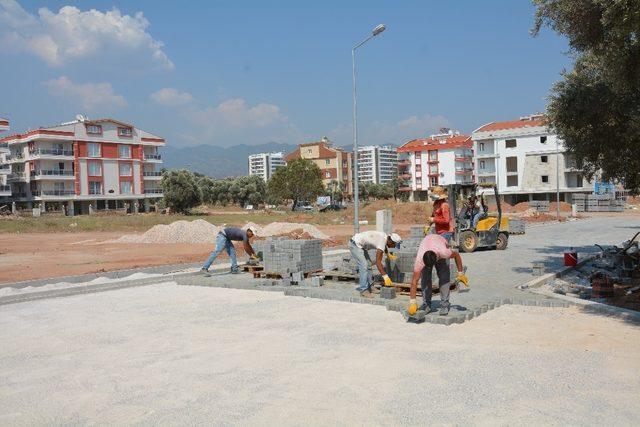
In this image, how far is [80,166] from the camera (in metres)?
65.9

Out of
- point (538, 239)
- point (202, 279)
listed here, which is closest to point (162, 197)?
point (538, 239)

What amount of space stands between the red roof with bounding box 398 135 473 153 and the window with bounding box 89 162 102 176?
49.9m

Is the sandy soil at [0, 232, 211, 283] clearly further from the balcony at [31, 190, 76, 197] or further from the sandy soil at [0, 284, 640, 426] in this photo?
the balcony at [31, 190, 76, 197]

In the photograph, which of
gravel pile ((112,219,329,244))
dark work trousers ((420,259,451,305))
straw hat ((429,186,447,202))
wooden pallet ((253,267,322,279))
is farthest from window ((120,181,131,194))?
dark work trousers ((420,259,451,305))

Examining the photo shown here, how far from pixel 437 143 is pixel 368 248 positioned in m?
85.5

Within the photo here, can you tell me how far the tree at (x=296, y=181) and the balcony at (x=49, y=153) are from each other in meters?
25.2

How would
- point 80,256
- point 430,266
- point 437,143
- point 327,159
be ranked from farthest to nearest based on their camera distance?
1. point 327,159
2. point 437,143
3. point 80,256
4. point 430,266

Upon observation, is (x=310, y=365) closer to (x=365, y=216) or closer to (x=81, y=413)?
(x=81, y=413)

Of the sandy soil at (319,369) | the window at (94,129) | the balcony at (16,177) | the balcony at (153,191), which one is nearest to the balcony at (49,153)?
the balcony at (16,177)

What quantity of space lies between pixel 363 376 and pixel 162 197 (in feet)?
232

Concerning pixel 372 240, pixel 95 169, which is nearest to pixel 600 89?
pixel 372 240

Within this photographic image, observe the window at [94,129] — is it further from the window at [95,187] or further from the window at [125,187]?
the window at [125,187]

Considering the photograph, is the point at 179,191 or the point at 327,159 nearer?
the point at 179,191

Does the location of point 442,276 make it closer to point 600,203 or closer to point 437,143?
point 600,203
